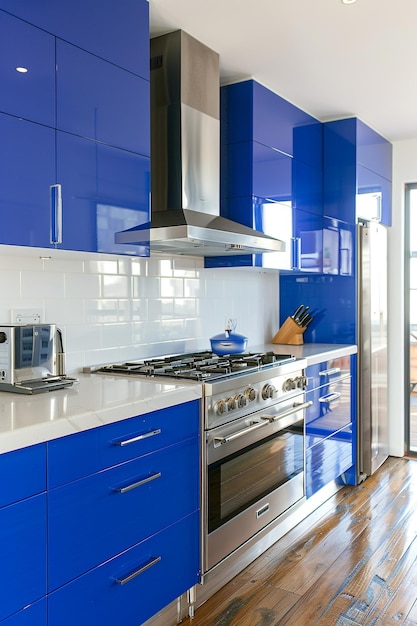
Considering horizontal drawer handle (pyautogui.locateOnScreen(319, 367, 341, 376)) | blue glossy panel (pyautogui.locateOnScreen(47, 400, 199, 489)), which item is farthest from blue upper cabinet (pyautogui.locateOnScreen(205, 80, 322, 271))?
blue glossy panel (pyautogui.locateOnScreen(47, 400, 199, 489))

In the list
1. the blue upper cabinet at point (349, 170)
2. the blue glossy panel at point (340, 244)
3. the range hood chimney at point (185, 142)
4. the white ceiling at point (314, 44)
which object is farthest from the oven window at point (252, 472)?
the white ceiling at point (314, 44)

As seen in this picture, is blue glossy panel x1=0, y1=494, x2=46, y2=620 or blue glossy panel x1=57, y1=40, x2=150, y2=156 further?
blue glossy panel x1=57, y1=40, x2=150, y2=156

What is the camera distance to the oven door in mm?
2436

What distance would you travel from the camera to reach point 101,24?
223 cm

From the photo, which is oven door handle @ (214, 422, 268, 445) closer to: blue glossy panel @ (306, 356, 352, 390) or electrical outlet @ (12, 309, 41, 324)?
blue glossy panel @ (306, 356, 352, 390)

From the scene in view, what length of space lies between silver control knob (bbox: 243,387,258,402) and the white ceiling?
1.69 metres

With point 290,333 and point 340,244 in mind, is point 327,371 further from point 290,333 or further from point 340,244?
point 340,244

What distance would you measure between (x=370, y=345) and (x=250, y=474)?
1.79 metres

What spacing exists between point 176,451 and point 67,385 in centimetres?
49

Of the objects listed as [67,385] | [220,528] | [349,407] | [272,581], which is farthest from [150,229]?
[349,407]

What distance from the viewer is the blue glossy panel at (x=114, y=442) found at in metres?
1.69

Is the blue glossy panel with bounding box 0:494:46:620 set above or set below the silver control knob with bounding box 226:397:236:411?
below

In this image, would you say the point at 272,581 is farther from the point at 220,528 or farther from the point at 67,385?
the point at 67,385

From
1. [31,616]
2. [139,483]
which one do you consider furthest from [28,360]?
[31,616]
